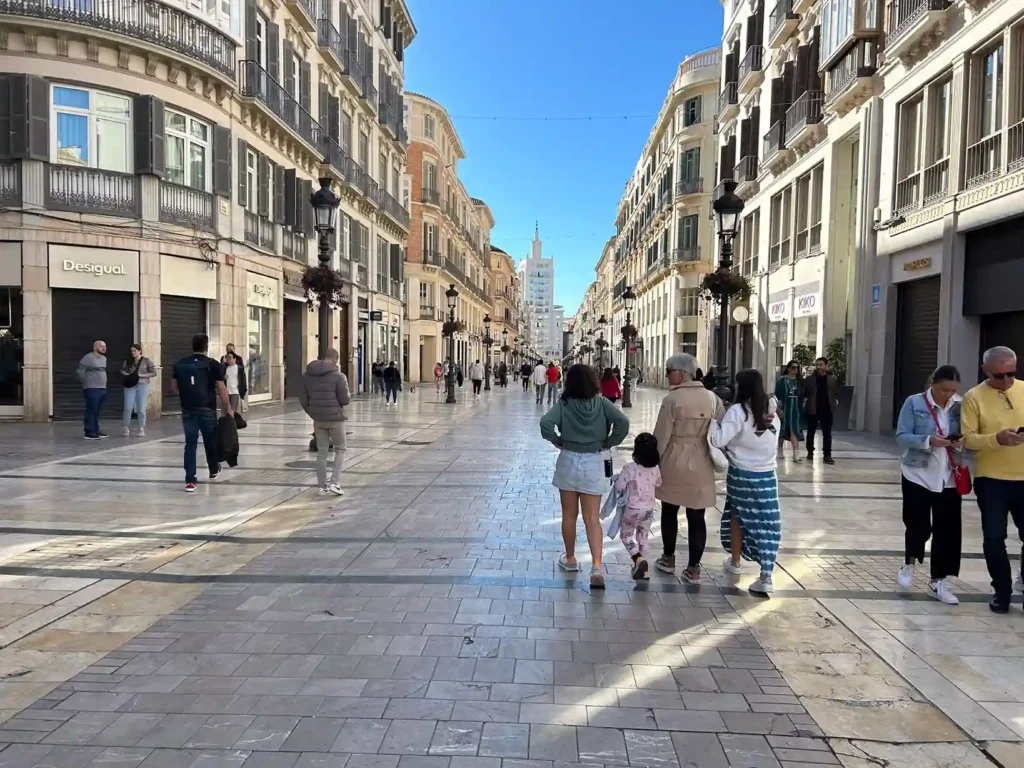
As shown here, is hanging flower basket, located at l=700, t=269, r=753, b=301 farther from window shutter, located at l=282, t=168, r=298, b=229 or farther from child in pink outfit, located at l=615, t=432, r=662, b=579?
window shutter, located at l=282, t=168, r=298, b=229

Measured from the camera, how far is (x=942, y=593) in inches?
213

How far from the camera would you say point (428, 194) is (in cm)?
5034

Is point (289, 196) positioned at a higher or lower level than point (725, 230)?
higher

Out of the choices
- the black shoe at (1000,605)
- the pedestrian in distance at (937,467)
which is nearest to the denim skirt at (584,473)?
the pedestrian in distance at (937,467)

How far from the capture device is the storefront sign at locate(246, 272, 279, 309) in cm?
2220

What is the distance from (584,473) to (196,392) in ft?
18.4

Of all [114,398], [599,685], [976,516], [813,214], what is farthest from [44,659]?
[813,214]

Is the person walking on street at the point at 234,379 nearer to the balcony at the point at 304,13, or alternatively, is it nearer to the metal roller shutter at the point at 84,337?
the metal roller shutter at the point at 84,337

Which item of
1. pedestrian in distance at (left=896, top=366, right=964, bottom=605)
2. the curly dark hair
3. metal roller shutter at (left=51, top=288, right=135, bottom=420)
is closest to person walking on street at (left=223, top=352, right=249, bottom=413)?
metal roller shutter at (left=51, top=288, right=135, bottom=420)

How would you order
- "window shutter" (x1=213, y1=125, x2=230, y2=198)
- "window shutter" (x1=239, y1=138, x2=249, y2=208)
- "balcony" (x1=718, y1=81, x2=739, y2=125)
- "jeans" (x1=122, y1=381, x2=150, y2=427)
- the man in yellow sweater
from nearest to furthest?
1. the man in yellow sweater
2. "jeans" (x1=122, y1=381, x2=150, y2=427)
3. "window shutter" (x1=213, y1=125, x2=230, y2=198)
4. "window shutter" (x1=239, y1=138, x2=249, y2=208)
5. "balcony" (x1=718, y1=81, x2=739, y2=125)

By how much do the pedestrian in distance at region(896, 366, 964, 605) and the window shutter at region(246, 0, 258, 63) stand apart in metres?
21.1

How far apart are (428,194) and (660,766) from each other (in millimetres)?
49667

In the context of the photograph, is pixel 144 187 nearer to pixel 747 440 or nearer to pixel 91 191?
pixel 91 191

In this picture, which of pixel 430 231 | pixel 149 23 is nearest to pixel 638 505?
pixel 149 23
